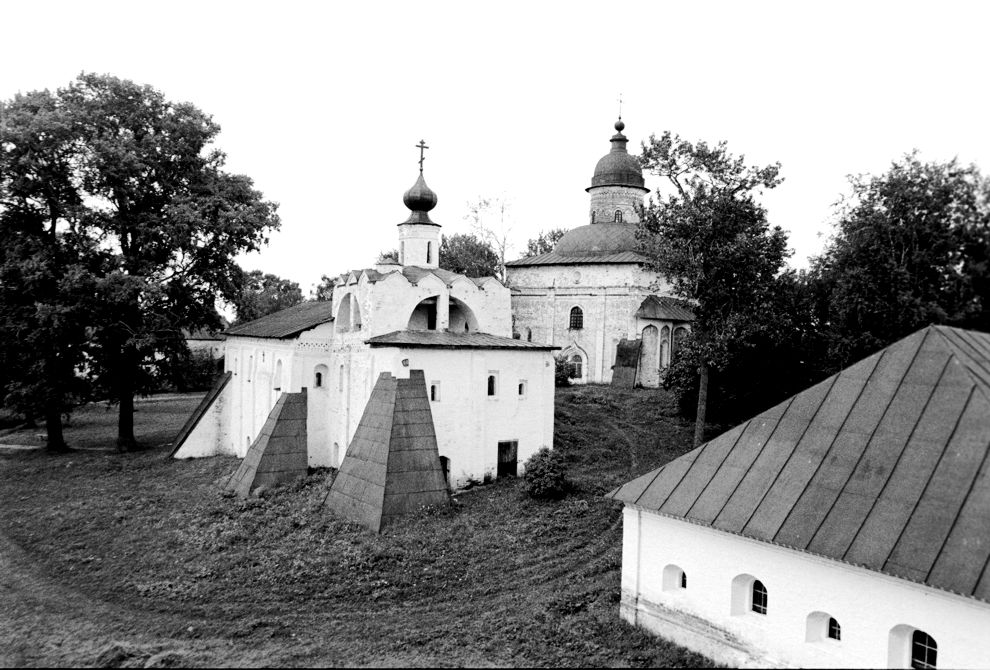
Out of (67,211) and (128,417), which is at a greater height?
(67,211)

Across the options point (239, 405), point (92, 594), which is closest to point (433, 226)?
point (239, 405)

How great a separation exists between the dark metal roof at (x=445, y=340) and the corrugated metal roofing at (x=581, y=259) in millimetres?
15836

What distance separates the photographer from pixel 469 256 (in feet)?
168

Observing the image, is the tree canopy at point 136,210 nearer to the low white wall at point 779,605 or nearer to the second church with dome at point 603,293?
the second church with dome at point 603,293

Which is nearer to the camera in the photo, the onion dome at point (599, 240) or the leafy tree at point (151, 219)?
the leafy tree at point (151, 219)

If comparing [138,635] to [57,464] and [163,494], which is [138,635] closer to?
[163,494]

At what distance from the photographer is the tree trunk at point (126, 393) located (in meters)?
27.9

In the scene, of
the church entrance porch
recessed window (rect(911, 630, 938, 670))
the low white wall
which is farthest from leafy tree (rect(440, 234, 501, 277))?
recessed window (rect(911, 630, 938, 670))

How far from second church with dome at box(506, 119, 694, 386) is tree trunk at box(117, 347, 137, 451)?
2032 centimetres

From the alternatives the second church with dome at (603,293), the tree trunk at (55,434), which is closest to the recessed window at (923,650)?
the second church with dome at (603,293)

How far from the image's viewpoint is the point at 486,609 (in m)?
13.8

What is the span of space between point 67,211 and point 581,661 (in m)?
25.1

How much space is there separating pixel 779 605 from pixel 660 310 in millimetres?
28345

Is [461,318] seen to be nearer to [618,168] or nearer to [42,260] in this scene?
[42,260]
